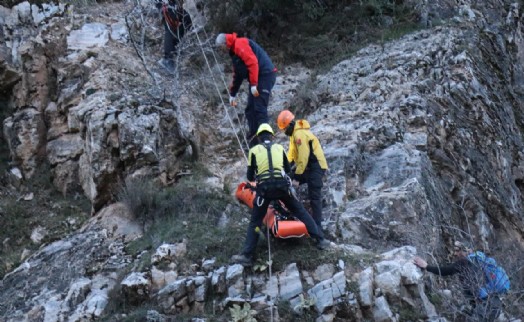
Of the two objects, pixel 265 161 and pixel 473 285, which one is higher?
pixel 265 161

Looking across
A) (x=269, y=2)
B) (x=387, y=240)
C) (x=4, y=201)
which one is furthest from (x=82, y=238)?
(x=269, y=2)

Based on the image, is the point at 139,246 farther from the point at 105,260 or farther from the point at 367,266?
the point at 367,266

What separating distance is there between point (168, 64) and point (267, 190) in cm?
615

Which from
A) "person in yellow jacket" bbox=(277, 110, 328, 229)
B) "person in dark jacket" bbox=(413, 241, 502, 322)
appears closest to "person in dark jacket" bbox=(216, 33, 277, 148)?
"person in yellow jacket" bbox=(277, 110, 328, 229)

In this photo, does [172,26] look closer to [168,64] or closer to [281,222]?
[168,64]

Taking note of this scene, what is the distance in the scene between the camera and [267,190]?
25.0 ft

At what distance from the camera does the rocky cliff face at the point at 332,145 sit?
785 centimetres

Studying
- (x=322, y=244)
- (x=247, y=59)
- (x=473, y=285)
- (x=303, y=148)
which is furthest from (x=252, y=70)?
(x=473, y=285)

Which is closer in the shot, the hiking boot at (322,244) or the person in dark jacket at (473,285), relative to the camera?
the person in dark jacket at (473,285)

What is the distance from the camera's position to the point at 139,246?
893cm

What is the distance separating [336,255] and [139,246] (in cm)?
295

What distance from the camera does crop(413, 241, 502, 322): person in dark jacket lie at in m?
7.07

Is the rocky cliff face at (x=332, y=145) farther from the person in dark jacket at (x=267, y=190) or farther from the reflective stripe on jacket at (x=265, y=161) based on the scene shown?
the reflective stripe on jacket at (x=265, y=161)

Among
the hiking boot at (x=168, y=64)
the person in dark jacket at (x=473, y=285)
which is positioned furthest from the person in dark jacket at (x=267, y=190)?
the hiking boot at (x=168, y=64)
